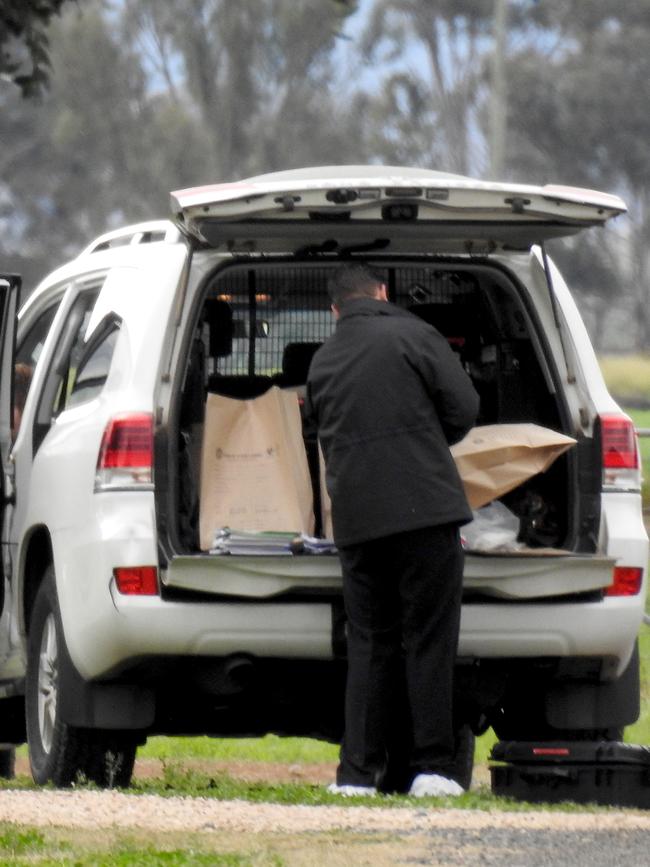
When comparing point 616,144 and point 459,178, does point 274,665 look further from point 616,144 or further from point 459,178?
point 616,144

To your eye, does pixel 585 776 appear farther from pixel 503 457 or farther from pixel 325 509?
pixel 325 509

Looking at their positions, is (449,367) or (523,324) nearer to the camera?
(449,367)

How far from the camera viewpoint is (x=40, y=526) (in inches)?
249

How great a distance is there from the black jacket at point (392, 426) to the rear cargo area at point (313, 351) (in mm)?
339

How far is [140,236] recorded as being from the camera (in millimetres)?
6598

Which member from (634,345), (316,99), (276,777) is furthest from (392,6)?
(276,777)

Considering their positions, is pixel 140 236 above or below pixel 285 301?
above

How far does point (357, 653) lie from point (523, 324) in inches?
48.7

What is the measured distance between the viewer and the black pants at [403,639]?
5.75 metres

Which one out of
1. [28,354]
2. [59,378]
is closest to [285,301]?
[59,378]

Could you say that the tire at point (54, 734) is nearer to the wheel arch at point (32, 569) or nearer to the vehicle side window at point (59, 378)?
the wheel arch at point (32, 569)

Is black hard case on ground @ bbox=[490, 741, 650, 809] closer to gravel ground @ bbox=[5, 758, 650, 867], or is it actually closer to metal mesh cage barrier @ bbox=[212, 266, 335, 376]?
gravel ground @ bbox=[5, 758, 650, 867]

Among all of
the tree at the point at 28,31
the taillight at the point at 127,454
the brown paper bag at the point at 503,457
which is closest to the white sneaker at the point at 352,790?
the brown paper bag at the point at 503,457

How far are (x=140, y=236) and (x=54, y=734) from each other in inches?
64.4
